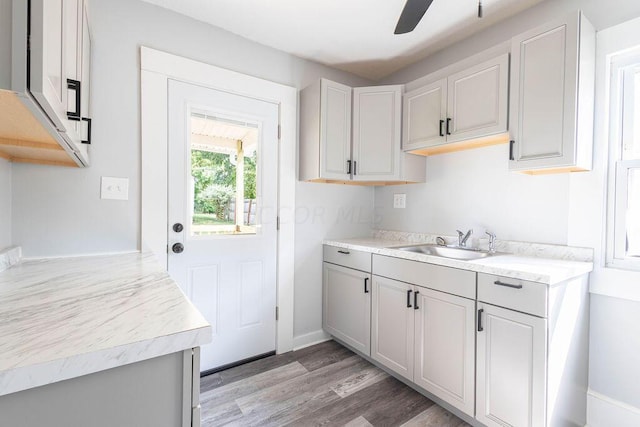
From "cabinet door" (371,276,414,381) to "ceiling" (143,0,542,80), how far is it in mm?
1793

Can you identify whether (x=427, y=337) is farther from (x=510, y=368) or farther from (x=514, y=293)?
(x=514, y=293)

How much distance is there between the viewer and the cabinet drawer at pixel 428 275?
1.58m

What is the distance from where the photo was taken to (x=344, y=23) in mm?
2049

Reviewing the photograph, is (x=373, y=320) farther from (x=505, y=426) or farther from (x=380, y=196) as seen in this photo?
(x=380, y=196)

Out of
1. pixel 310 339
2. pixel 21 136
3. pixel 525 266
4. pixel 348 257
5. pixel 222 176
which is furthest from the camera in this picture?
pixel 310 339

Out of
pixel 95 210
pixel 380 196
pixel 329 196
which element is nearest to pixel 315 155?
pixel 329 196

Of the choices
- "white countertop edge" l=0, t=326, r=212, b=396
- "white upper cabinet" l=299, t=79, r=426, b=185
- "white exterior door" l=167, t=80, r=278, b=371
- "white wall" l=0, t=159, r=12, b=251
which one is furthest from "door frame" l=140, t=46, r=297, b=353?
"white countertop edge" l=0, t=326, r=212, b=396

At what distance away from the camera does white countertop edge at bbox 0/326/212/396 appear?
1.63 ft

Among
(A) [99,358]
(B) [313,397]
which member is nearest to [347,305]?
(B) [313,397]

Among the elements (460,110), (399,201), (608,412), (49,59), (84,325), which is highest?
(460,110)

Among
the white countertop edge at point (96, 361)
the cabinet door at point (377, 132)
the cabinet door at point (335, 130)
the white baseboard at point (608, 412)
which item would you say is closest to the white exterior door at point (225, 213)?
the cabinet door at point (335, 130)

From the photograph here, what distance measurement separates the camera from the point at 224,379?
2023mm

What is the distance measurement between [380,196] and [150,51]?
7.13ft

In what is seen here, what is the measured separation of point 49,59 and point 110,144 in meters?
1.22
